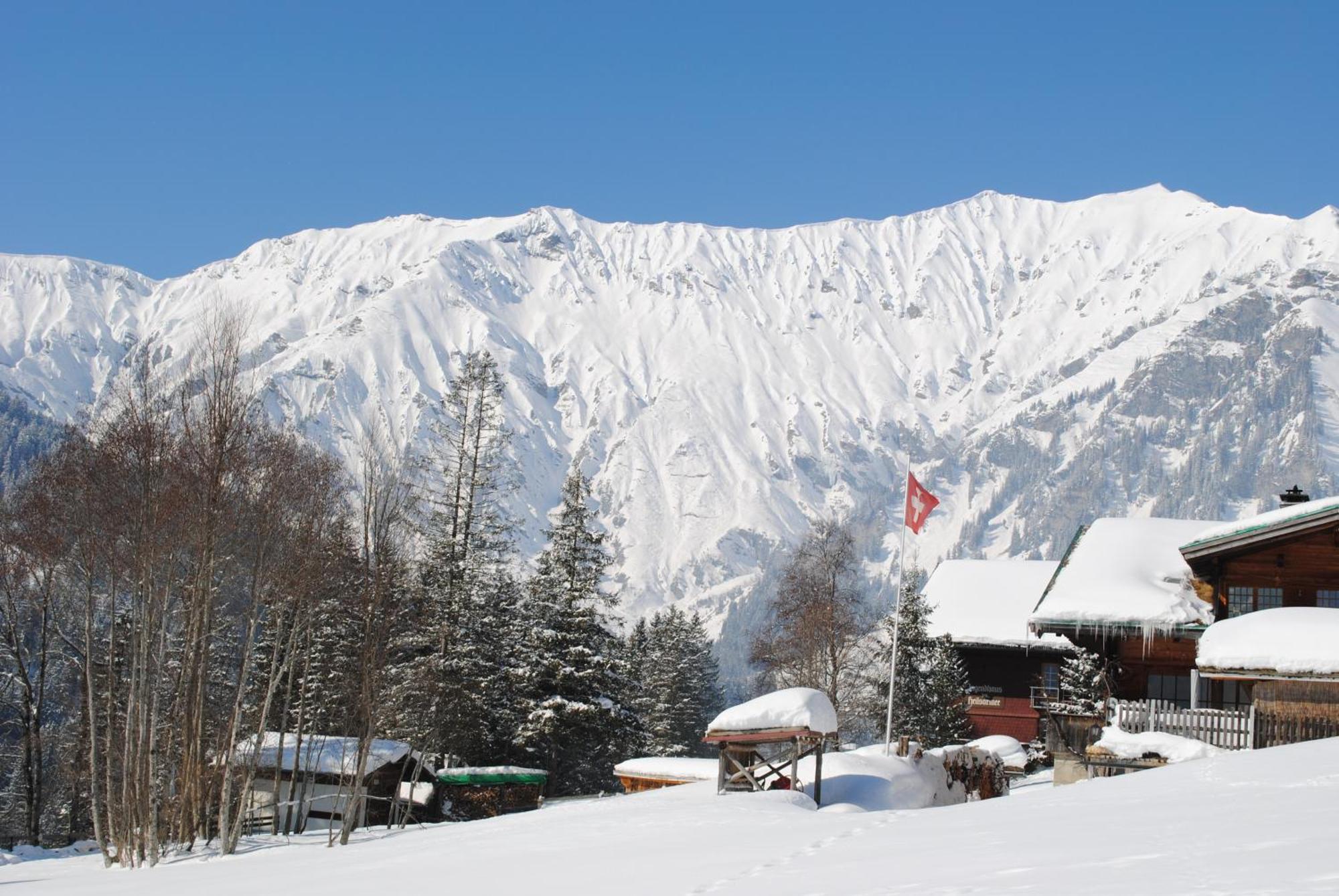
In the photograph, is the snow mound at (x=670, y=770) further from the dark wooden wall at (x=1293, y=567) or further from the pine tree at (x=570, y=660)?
the dark wooden wall at (x=1293, y=567)

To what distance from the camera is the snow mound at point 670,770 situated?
34781 millimetres

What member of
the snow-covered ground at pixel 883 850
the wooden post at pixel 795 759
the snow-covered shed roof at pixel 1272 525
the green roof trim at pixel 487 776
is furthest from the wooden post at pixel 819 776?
the green roof trim at pixel 487 776

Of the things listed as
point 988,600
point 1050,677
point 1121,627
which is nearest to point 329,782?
point 1121,627

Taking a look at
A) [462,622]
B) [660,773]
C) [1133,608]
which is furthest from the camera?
[462,622]

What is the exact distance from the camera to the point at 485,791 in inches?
1590

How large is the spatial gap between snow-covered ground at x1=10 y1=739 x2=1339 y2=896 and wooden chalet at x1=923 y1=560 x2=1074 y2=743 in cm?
2364

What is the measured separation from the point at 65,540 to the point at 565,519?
17.1m

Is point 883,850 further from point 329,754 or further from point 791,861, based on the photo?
point 329,754

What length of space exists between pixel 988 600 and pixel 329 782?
23566 mm

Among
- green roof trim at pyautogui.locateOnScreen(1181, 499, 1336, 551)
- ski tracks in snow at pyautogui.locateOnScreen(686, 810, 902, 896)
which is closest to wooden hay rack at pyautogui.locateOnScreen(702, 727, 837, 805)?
ski tracks in snow at pyautogui.locateOnScreen(686, 810, 902, 896)

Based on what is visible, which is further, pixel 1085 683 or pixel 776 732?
Answer: pixel 1085 683

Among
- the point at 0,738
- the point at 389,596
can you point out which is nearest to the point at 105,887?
the point at 389,596

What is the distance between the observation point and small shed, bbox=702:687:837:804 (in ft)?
76.8

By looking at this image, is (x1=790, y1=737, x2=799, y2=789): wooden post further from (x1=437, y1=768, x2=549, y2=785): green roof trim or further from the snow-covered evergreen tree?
the snow-covered evergreen tree
